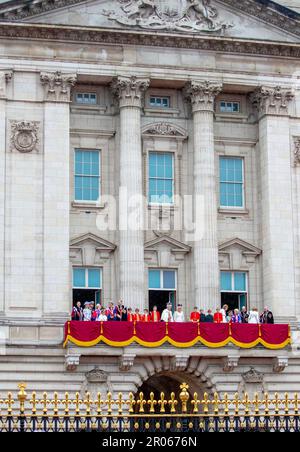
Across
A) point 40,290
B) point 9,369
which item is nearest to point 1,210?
point 40,290

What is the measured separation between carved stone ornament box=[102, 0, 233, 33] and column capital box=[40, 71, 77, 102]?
3.39 m

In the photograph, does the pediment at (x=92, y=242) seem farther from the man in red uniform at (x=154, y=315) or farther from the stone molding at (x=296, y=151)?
the stone molding at (x=296, y=151)

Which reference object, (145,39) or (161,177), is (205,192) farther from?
(145,39)

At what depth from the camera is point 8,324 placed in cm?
4659

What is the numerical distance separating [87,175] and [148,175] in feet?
8.83

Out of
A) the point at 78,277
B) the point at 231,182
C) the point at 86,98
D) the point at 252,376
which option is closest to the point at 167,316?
the point at 252,376

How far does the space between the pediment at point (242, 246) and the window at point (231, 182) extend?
178cm

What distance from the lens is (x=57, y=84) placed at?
49.7 metres

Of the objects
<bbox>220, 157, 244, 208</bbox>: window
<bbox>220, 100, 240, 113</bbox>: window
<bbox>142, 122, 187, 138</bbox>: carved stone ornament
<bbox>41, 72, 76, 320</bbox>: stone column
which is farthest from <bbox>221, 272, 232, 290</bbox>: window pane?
<bbox>220, 100, 240, 113</bbox>: window

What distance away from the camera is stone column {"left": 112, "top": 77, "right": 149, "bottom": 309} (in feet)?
160

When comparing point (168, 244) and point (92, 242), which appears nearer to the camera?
point (92, 242)

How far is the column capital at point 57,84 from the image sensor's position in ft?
163

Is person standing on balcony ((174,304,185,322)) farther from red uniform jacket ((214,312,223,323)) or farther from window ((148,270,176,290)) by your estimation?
window ((148,270,176,290))

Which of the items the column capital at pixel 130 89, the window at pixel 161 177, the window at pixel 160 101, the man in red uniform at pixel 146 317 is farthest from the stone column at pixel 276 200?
the man in red uniform at pixel 146 317
